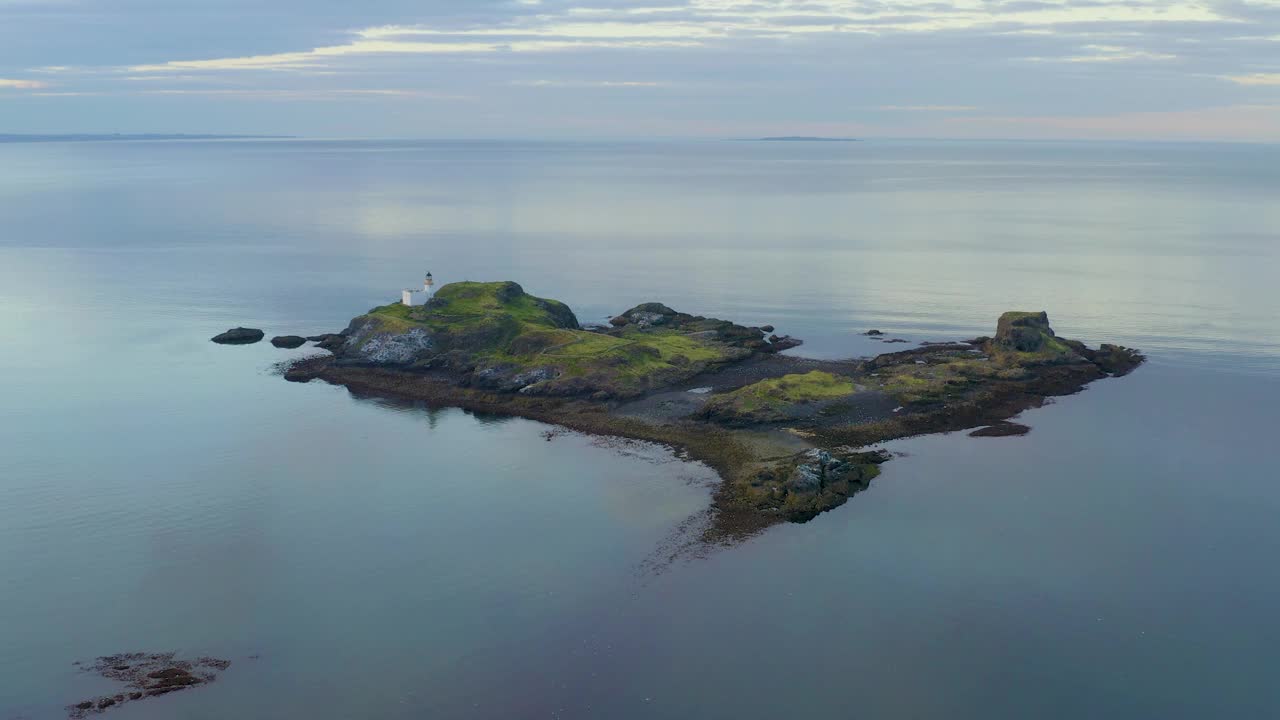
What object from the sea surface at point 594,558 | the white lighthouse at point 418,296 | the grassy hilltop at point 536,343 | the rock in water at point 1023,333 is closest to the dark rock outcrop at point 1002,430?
the sea surface at point 594,558

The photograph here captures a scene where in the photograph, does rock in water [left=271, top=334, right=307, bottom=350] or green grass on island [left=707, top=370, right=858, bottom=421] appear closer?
green grass on island [left=707, top=370, right=858, bottom=421]

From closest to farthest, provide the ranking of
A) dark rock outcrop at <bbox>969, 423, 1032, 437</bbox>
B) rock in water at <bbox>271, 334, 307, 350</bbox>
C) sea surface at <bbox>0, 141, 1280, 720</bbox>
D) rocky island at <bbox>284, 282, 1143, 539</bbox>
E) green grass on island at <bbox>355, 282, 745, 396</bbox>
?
sea surface at <bbox>0, 141, 1280, 720</bbox> → rocky island at <bbox>284, 282, 1143, 539</bbox> → dark rock outcrop at <bbox>969, 423, 1032, 437</bbox> → green grass on island at <bbox>355, 282, 745, 396</bbox> → rock in water at <bbox>271, 334, 307, 350</bbox>

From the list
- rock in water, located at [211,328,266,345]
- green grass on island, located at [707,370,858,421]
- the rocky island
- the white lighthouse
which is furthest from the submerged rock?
rock in water, located at [211,328,266,345]

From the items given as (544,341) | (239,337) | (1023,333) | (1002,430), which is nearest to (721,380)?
(544,341)

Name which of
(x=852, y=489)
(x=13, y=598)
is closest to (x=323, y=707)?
(x=13, y=598)

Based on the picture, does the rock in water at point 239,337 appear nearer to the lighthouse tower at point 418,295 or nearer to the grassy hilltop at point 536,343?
the grassy hilltop at point 536,343

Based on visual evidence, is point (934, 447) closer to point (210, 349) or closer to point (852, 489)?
point (852, 489)

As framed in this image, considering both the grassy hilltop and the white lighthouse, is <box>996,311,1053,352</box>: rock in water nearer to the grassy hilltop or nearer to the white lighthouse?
the grassy hilltop
